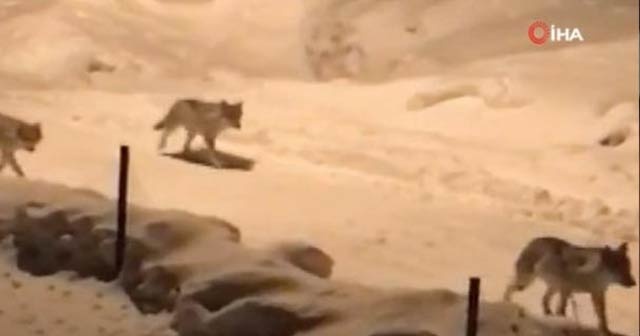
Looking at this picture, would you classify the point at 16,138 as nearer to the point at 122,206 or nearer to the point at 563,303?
the point at 122,206

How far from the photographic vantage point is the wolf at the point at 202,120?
166 centimetres

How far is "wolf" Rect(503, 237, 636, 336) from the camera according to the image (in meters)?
1.51

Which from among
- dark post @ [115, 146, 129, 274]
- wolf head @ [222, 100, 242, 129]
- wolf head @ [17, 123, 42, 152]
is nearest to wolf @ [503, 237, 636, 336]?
wolf head @ [222, 100, 242, 129]

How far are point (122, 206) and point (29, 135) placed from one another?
0.18 meters

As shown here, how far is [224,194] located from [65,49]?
32cm

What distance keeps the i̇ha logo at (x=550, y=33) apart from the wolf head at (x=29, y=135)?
710 millimetres

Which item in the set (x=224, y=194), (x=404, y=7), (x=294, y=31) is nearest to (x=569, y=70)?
(x=404, y=7)

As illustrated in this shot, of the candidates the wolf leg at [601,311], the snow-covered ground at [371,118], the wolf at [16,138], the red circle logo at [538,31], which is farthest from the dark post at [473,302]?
the wolf at [16,138]

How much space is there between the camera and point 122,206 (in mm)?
1735

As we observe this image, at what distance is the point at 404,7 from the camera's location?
161cm

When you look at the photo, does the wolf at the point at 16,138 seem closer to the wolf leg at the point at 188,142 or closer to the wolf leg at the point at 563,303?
the wolf leg at the point at 188,142

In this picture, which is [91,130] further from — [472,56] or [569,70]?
[569,70]

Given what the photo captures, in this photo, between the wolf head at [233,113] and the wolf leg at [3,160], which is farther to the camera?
the wolf leg at [3,160]

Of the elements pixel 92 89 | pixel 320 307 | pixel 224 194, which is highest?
pixel 92 89
